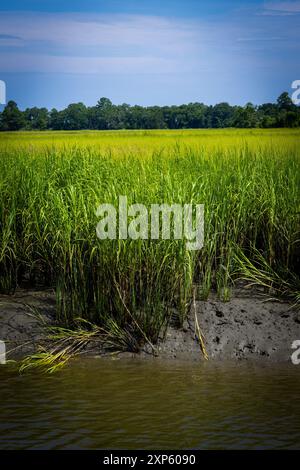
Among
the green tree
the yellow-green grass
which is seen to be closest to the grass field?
the yellow-green grass

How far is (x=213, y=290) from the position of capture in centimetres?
845

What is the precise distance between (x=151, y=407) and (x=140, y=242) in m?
1.70

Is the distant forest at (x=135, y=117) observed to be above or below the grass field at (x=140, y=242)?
above

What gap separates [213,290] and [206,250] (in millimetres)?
569

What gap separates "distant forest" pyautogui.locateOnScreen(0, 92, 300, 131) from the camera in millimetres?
41409

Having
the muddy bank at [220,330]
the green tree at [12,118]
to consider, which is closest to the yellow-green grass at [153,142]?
the muddy bank at [220,330]

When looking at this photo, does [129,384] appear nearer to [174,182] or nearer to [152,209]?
[152,209]

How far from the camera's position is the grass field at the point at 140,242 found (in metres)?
7.39

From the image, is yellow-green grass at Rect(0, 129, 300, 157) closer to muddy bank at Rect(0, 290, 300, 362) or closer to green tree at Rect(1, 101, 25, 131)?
muddy bank at Rect(0, 290, 300, 362)

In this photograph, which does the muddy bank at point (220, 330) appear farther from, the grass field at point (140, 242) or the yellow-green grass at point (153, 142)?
the yellow-green grass at point (153, 142)

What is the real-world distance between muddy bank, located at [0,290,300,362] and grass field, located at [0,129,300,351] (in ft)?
0.55

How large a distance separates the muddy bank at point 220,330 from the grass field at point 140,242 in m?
0.17

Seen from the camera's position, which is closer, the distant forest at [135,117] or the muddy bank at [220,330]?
the muddy bank at [220,330]

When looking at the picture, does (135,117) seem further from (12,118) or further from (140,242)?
(140,242)
